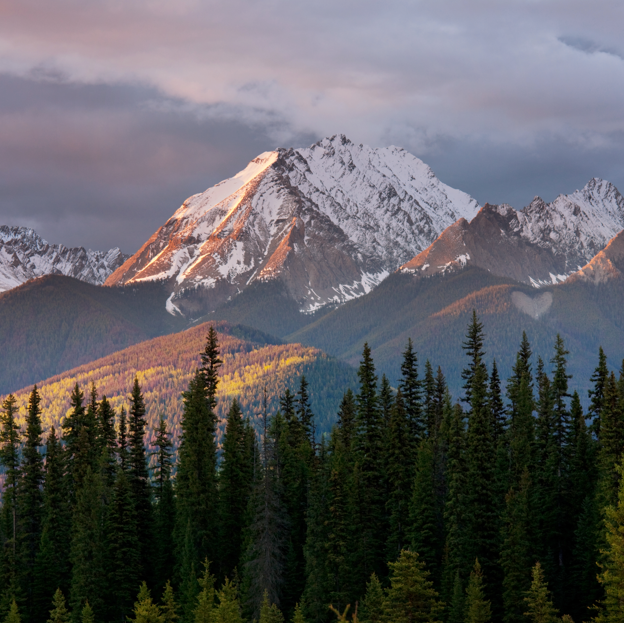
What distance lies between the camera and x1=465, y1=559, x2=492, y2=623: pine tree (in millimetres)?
59781

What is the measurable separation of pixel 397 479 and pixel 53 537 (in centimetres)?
3612

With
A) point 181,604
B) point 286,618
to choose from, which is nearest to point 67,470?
point 181,604

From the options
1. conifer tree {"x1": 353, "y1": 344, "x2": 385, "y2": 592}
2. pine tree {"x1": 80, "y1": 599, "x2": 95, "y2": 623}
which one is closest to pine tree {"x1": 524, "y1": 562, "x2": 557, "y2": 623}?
conifer tree {"x1": 353, "y1": 344, "x2": 385, "y2": 592}

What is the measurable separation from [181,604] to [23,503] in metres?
22.9

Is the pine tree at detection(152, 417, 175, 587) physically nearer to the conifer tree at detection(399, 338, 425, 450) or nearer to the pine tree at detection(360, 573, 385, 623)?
the conifer tree at detection(399, 338, 425, 450)

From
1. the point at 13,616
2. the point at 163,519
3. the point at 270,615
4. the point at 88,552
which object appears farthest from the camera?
the point at 163,519

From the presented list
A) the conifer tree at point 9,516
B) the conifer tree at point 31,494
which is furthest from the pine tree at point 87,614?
the conifer tree at point 31,494

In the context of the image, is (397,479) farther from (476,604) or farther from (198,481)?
(198,481)

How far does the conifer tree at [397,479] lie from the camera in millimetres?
75381

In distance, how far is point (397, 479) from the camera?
77.1 m

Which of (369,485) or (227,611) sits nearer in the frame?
(227,611)

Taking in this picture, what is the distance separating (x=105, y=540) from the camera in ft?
275

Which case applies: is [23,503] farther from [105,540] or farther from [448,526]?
[448,526]

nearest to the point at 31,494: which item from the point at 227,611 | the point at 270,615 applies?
the point at 227,611
